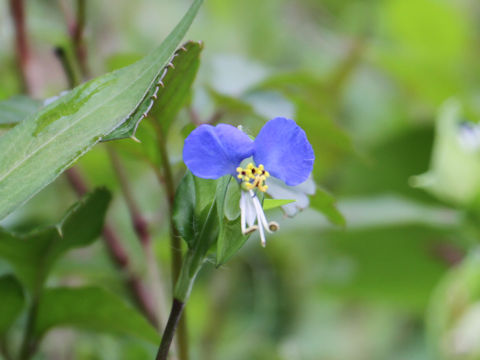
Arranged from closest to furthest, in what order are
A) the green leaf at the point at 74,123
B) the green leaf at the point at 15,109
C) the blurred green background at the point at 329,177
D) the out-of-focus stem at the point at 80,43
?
1. the green leaf at the point at 74,123
2. the green leaf at the point at 15,109
3. the out-of-focus stem at the point at 80,43
4. the blurred green background at the point at 329,177

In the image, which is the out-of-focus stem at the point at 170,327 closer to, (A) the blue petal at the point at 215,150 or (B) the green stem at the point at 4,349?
(A) the blue petal at the point at 215,150

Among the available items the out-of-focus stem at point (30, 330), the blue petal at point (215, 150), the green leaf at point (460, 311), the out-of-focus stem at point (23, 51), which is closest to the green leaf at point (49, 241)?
the out-of-focus stem at point (30, 330)

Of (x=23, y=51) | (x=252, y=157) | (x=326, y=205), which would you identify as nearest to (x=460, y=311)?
(x=326, y=205)

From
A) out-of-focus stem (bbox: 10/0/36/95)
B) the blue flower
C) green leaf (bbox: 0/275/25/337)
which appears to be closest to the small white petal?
the blue flower

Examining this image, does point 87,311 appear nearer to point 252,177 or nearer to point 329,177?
point 252,177

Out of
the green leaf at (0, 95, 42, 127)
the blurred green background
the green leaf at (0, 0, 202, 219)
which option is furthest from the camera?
the blurred green background

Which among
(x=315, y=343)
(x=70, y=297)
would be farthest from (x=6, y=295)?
(x=315, y=343)

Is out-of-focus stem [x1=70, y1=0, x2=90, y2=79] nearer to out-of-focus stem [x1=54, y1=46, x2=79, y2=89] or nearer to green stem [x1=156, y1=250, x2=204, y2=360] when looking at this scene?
out-of-focus stem [x1=54, y1=46, x2=79, y2=89]
